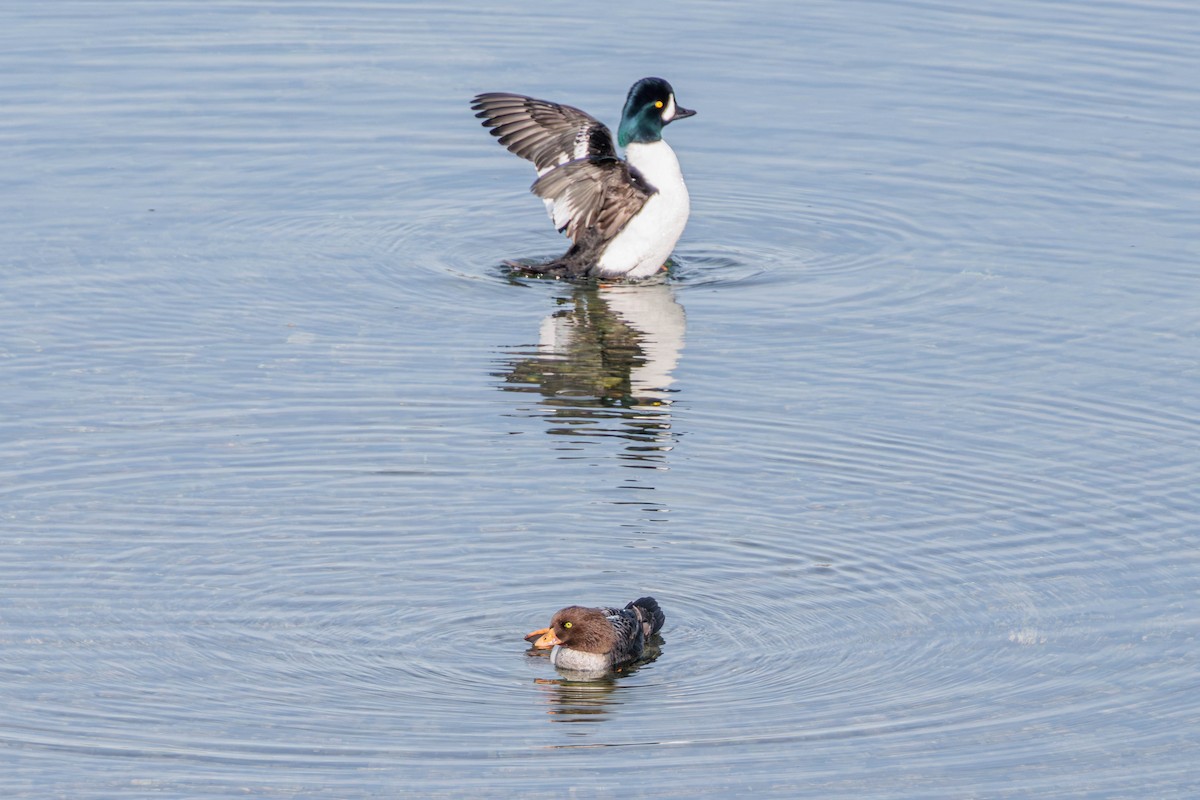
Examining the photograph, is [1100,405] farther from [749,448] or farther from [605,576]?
[605,576]

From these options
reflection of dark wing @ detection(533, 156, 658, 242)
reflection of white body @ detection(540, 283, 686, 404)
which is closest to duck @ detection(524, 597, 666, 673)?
reflection of white body @ detection(540, 283, 686, 404)

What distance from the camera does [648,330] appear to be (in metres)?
16.0

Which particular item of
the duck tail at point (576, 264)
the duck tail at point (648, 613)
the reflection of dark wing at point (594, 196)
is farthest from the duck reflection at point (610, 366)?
the duck tail at point (648, 613)

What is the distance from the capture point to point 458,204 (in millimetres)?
19094

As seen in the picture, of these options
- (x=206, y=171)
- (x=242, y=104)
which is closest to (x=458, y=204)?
(x=206, y=171)

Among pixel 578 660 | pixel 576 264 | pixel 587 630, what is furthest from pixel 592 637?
pixel 576 264

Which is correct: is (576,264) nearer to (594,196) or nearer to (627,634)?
(594,196)

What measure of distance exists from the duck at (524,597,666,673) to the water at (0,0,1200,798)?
5.9 inches

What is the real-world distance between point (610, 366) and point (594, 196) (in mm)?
2690

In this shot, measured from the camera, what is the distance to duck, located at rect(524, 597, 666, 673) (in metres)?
10.2

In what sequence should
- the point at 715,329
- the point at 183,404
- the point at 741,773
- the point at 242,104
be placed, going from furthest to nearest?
1. the point at 242,104
2. the point at 715,329
3. the point at 183,404
4. the point at 741,773

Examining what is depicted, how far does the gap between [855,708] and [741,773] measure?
2.77 ft

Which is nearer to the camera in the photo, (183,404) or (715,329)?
(183,404)

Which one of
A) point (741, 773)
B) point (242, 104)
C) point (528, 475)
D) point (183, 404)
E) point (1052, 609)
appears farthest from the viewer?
point (242, 104)
